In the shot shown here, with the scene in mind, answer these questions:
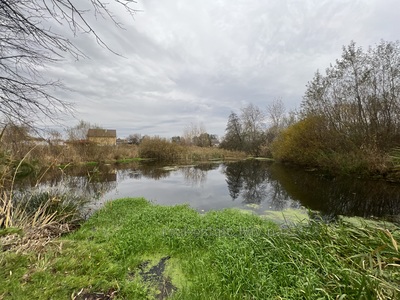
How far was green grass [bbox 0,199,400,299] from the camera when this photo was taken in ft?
7.02

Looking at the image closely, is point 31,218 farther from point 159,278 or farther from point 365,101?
point 365,101

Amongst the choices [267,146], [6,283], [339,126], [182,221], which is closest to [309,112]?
[339,126]

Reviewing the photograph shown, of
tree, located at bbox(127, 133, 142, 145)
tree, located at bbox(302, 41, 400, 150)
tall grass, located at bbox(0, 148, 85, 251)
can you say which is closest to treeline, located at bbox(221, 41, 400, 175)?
tree, located at bbox(302, 41, 400, 150)

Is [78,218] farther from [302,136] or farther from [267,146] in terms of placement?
[267,146]

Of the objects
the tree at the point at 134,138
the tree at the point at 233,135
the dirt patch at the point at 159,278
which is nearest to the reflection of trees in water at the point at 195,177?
the dirt patch at the point at 159,278

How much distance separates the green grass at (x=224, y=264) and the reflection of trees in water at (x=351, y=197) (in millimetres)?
4492

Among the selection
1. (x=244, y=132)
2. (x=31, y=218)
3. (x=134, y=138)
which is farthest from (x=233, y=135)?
(x=31, y=218)

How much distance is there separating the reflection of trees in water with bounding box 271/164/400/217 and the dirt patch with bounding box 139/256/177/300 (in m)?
A: 5.98

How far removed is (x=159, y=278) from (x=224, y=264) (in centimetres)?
96

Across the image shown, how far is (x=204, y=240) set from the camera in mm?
3762

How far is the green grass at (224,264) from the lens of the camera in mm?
2139

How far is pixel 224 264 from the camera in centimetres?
290

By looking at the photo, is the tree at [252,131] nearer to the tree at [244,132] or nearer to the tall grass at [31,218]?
the tree at [244,132]

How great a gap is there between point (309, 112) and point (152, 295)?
835 inches
